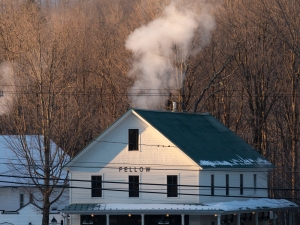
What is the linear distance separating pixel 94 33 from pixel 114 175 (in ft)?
136

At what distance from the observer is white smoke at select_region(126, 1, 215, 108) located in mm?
53188

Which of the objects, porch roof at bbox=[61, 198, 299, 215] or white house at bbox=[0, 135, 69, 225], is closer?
porch roof at bbox=[61, 198, 299, 215]

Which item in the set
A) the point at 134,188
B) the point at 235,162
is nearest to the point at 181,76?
the point at 235,162

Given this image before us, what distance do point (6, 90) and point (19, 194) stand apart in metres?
8.03

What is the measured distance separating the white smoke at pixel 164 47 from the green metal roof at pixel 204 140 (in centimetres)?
870

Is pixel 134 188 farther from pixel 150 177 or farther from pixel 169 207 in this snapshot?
pixel 169 207

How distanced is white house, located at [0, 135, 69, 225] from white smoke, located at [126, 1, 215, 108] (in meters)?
12.6

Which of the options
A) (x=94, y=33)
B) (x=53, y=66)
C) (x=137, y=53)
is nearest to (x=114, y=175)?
(x=53, y=66)

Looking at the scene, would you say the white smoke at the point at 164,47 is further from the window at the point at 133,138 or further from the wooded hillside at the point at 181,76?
the window at the point at 133,138

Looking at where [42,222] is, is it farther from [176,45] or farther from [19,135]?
[176,45]

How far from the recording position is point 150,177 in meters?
39.0

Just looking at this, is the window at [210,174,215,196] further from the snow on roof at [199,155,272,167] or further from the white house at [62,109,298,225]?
the snow on roof at [199,155,272,167]

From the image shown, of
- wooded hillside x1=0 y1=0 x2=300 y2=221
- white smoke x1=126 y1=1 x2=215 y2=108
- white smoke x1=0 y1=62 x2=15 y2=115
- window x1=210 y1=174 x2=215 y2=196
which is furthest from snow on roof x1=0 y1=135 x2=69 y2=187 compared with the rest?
white smoke x1=126 y1=1 x2=215 y2=108

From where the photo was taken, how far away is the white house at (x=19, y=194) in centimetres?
4234
